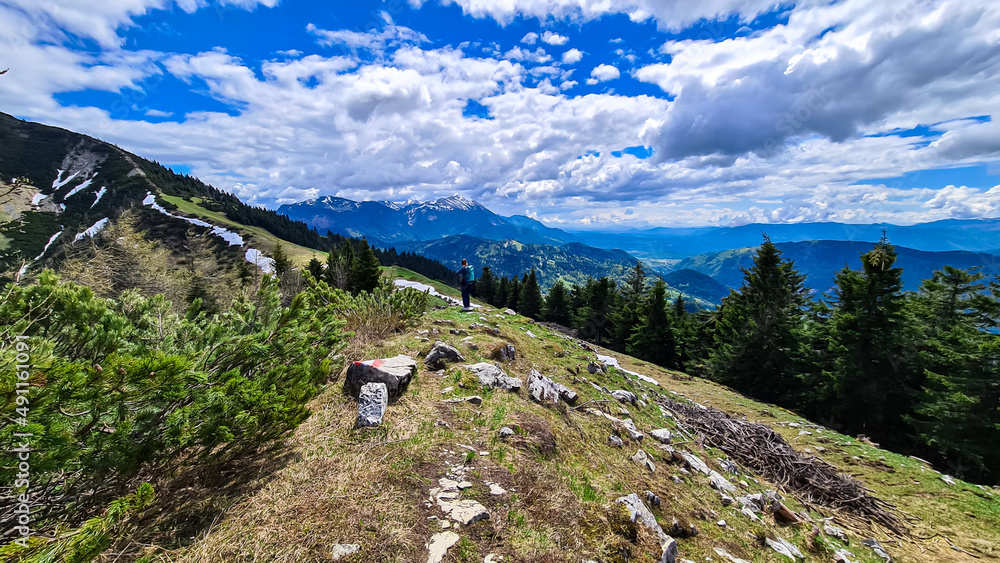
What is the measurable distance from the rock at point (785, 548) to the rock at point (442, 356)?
5982 mm

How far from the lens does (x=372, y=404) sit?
18.5 feet

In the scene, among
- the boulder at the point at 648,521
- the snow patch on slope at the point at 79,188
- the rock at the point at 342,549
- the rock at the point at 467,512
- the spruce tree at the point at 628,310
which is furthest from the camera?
the snow patch on slope at the point at 79,188

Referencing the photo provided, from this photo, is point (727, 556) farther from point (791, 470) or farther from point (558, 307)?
point (558, 307)

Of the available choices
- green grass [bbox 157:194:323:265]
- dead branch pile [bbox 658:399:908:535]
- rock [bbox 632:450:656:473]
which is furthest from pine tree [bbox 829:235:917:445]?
green grass [bbox 157:194:323:265]

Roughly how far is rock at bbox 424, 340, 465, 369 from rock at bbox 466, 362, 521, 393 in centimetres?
51

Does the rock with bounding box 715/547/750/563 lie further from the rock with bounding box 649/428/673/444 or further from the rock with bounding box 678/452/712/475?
the rock with bounding box 649/428/673/444

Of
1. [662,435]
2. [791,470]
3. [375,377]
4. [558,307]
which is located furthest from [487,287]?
[375,377]

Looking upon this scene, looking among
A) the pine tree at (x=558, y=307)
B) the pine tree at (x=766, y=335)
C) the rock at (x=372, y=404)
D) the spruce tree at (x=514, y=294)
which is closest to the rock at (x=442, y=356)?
the rock at (x=372, y=404)

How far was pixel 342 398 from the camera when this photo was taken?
241 inches

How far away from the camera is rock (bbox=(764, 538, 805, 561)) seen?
530 centimetres

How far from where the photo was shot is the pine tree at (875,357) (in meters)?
17.8

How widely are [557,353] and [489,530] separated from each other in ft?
26.4

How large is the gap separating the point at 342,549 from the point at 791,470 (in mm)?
9990

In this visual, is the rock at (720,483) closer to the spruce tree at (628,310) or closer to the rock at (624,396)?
the rock at (624,396)
